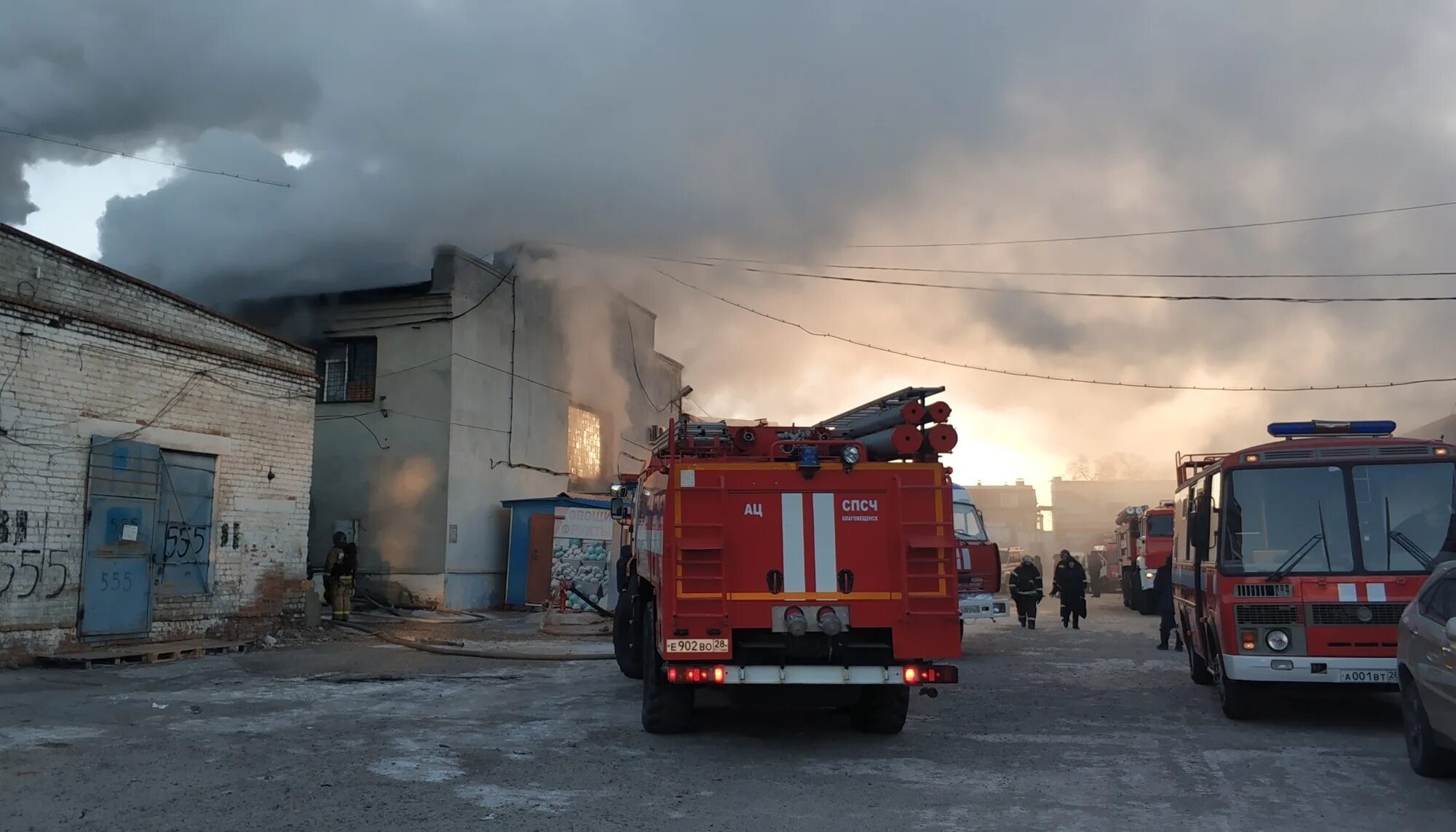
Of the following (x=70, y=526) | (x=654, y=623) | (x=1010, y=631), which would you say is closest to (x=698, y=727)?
(x=654, y=623)

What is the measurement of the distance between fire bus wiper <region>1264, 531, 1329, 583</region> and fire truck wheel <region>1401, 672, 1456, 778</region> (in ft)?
5.06

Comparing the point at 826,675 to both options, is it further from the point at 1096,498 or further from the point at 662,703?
the point at 1096,498

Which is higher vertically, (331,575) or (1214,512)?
(1214,512)

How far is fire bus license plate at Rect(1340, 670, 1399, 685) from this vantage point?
25.9 ft

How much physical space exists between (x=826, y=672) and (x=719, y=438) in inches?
84.1

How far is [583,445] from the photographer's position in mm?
27281

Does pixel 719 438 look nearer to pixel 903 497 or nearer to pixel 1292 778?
pixel 903 497

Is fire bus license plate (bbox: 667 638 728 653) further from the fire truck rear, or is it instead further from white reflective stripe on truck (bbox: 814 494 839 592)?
white reflective stripe on truck (bbox: 814 494 839 592)

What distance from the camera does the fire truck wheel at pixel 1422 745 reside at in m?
6.48

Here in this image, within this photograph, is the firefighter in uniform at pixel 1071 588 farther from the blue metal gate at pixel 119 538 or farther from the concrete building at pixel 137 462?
the blue metal gate at pixel 119 538

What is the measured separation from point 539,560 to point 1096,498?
81.3 metres

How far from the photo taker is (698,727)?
8695 mm

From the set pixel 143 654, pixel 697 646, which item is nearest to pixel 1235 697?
pixel 697 646

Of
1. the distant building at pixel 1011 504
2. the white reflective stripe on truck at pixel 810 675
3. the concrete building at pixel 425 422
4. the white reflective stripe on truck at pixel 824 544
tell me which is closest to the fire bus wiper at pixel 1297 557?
the white reflective stripe on truck at pixel 810 675
